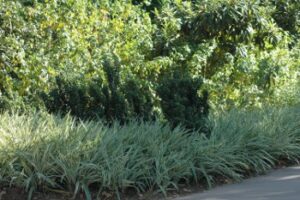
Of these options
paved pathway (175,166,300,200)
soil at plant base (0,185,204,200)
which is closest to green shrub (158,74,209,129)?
paved pathway (175,166,300,200)

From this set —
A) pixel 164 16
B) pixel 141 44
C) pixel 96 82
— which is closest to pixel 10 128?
pixel 96 82

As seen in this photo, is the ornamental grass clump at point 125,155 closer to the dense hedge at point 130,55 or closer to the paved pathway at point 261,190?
the paved pathway at point 261,190

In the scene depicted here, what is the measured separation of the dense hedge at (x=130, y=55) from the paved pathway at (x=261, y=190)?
1.74m

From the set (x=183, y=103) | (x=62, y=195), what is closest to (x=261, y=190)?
(x=183, y=103)

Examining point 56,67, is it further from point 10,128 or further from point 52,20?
point 10,128

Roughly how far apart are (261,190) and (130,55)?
5006 mm

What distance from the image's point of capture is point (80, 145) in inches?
322

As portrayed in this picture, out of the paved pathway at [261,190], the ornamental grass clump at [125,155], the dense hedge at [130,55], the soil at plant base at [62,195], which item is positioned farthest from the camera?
the dense hedge at [130,55]

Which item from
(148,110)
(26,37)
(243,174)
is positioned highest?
(26,37)

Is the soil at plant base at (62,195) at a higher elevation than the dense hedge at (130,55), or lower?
lower

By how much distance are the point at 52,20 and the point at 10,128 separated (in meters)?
4.15

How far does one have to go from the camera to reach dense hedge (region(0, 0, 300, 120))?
34.7ft

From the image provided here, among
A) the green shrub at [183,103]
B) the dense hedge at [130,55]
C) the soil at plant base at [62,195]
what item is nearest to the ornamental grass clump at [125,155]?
the soil at plant base at [62,195]

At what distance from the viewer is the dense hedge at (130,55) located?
10.6m
